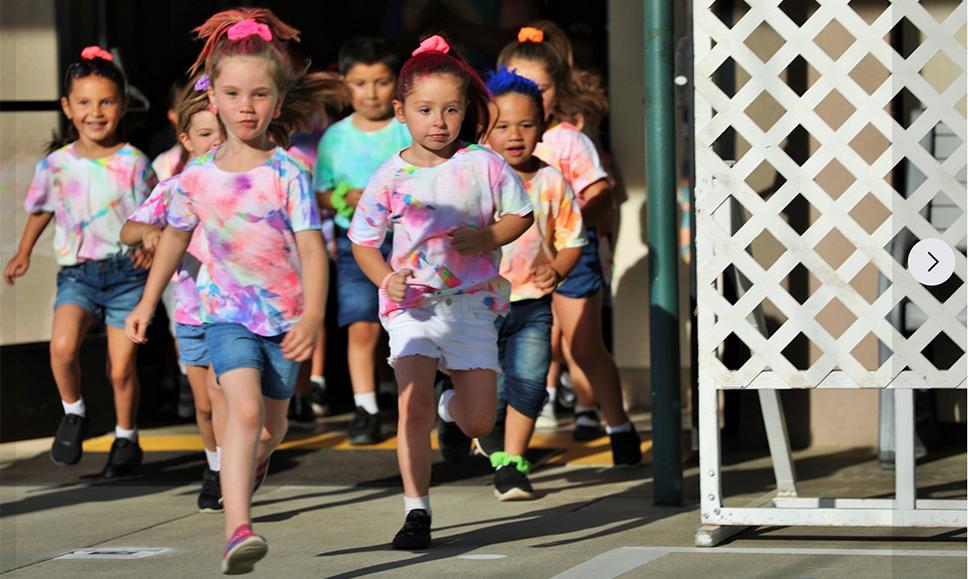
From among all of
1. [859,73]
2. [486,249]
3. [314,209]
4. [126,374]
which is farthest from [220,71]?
[859,73]

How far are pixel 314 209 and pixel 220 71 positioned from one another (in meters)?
0.54

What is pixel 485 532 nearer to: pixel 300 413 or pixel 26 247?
pixel 26 247

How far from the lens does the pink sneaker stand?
191 inches

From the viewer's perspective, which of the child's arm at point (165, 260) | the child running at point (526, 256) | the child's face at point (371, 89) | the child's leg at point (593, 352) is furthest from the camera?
the child's face at point (371, 89)

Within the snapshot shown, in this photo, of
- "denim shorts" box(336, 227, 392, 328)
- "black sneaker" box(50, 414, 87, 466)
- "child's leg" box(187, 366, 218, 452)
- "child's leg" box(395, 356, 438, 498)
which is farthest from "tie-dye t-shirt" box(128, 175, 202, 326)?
"denim shorts" box(336, 227, 392, 328)

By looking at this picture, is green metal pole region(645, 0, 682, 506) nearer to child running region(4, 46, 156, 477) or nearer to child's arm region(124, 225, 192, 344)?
child's arm region(124, 225, 192, 344)

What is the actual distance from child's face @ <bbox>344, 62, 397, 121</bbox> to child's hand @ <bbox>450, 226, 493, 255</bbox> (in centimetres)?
273

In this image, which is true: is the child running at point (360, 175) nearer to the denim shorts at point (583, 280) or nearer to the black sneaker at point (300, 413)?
the black sneaker at point (300, 413)

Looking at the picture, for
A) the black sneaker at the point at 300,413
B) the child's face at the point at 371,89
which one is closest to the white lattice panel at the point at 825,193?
the child's face at the point at 371,89

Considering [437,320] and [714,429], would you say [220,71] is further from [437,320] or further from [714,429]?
[714,429]

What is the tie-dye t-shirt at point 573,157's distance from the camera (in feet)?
24.7

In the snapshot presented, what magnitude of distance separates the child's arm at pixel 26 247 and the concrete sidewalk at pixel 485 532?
37.4 inches

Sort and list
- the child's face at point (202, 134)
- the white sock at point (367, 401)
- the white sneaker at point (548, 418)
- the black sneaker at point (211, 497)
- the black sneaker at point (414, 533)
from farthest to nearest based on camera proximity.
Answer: the white sneaker at point (548, 418)
the white sock at point (367, 401)
the child's face at point (202, 134)
the black sneaker at point (211, 497)
the black sneaker at point (414, 533)

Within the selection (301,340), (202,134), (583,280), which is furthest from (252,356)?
(583,280)
